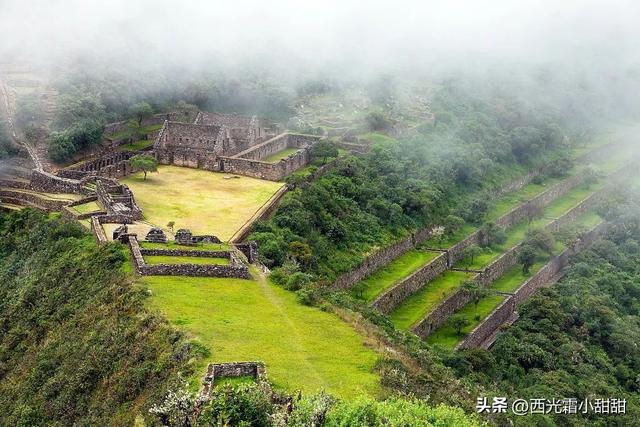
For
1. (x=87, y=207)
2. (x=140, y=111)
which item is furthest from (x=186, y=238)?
(x=140, y=111)

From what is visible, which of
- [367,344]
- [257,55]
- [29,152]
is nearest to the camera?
[367,344]

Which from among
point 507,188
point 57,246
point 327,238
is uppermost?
point 57,246

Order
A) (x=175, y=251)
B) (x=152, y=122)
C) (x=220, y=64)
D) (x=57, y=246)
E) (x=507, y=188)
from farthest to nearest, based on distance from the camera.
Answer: (x=220, y=64) → (x=507, y=188) → (x=152, y=122) → (x=57, y=246) → (x=175, y=251)

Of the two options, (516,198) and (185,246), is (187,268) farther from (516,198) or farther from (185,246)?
(516,198)

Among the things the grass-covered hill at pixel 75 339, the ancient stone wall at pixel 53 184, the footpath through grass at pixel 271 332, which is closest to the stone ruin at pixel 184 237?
the grass-covered hill at pixel 75 339

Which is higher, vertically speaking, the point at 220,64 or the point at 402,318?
the point at 220,64

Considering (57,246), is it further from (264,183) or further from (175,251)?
Answer: (264,183)

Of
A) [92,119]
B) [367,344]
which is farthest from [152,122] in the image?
[367,344]
